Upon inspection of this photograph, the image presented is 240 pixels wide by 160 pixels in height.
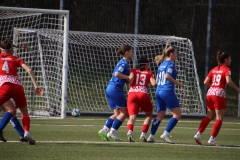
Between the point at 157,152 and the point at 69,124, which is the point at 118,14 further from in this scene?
the point at 157,152

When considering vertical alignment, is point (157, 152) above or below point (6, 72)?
below

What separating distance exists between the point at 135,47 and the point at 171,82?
8.32 meters

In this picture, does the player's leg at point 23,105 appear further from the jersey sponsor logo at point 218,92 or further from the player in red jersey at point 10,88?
the jersey sponsor logo at point 218,92

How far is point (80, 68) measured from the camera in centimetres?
2141

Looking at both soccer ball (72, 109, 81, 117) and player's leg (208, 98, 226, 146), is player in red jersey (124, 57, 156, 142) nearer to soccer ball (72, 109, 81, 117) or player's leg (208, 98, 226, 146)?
player's leg (208, 98, 226, 146)

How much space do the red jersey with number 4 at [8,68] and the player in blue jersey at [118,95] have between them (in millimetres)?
2090

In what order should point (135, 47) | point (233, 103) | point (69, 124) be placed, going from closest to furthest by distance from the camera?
point (69, 124), point (135, 47), point (233, 103)

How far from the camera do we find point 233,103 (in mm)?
23547

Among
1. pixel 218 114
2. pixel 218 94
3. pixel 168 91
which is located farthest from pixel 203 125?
pixel 168 91

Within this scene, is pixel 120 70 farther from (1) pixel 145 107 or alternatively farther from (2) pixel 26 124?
(2) pixel 26 124

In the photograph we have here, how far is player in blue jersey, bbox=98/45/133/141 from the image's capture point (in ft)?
39.5

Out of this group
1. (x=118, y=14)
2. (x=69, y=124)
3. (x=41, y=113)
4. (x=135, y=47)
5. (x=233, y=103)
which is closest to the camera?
(x=69, y=124)

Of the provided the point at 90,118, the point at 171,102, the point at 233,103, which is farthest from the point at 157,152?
the point at 233,103

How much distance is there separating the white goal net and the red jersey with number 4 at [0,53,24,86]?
631 cm
